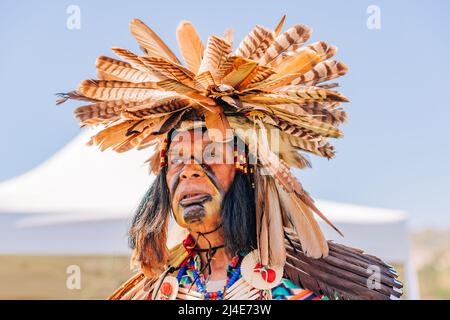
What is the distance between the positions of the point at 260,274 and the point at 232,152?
0.46 m

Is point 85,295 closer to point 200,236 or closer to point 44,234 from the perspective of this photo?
point 44,234

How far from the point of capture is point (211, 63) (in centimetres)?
226

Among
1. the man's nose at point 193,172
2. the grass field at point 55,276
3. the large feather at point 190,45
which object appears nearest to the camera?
the man's nose at point 193,172

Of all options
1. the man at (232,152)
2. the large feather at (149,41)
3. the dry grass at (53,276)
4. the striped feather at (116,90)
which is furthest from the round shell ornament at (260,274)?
the dry grass at (53,276)

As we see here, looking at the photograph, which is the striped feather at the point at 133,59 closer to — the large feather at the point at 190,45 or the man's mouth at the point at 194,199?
the large feather at the point at 190,45

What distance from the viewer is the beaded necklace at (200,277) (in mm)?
2287

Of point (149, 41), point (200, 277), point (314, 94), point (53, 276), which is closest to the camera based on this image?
point (314, 94)

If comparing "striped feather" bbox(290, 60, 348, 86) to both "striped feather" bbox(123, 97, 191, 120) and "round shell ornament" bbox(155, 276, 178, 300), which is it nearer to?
"striped feather" bbox(123, 97, 191, 120)

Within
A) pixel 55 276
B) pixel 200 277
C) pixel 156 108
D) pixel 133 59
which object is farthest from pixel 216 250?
pixel 55 276

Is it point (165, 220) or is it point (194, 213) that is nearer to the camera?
point (194, 213)

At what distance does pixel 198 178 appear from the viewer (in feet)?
7.57

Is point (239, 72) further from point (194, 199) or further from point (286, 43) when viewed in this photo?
point (194, 199)

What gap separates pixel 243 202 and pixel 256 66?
501 mm

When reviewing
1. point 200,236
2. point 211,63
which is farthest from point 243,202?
point 211,63
